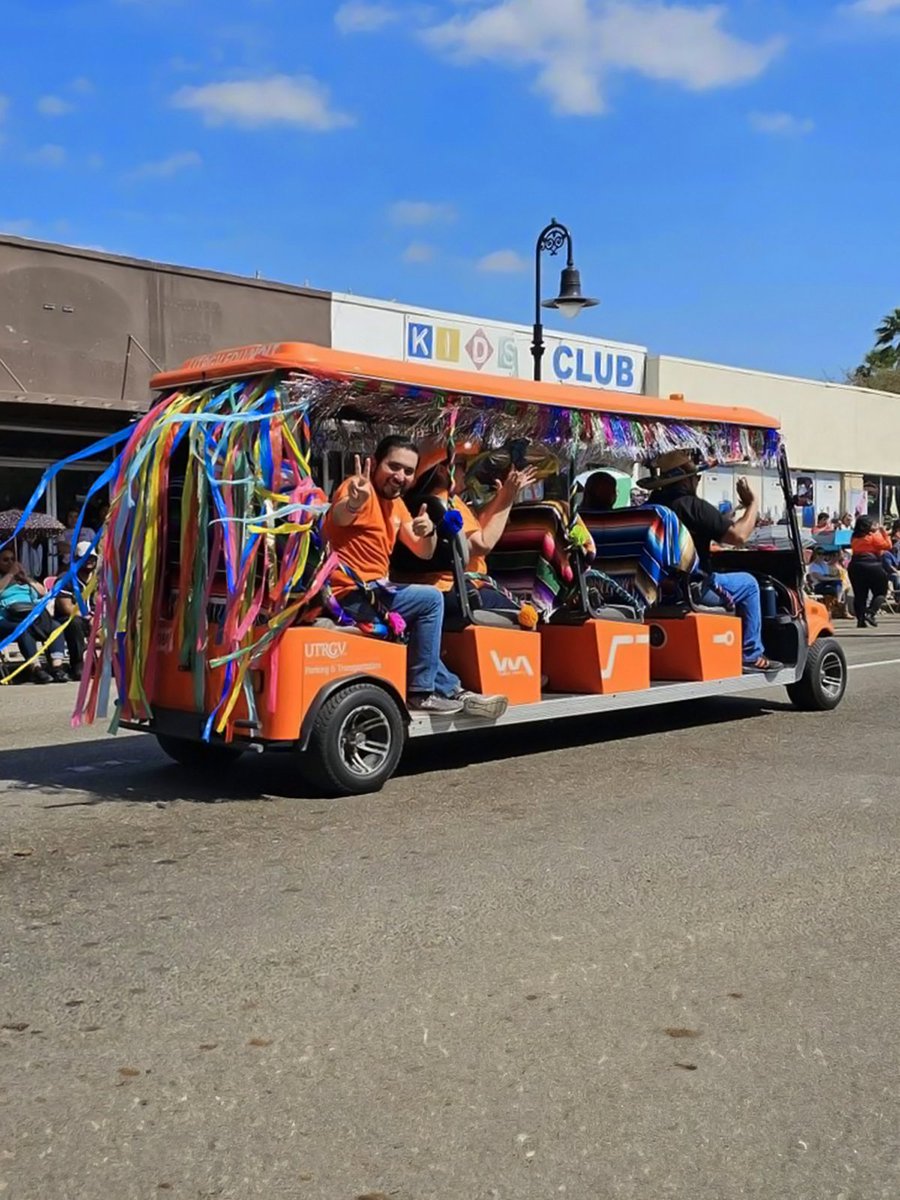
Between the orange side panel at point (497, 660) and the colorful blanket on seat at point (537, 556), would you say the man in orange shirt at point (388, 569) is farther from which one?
the colorful blanket on seat at point (537, 556)

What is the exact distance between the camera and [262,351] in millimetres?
6719

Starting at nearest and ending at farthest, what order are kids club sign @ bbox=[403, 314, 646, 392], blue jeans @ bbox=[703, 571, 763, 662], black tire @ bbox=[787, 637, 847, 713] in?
1. blue jeans @ bbox=[703, 571, 763, 662]
2. black tire @ bbox=[787, 637, 847, 713]
3. kids club sign @ bbox=[403, 314, 646, 392]

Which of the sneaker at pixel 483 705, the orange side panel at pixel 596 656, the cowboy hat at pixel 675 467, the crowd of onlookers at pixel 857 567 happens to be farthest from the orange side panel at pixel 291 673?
the crowd of onlookers at pixel 857 567

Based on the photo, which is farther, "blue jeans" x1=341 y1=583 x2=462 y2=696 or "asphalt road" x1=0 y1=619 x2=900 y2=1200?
"blue jeans" x1=341 y1=583 x2=462 y2=696

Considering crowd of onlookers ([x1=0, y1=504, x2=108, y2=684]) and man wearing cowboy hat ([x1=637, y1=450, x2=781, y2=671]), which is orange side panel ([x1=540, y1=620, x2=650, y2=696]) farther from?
crowd of onlookers ([x1=0, y1=504, x2=108, y2=684])

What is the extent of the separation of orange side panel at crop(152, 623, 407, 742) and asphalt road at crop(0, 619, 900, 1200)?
19.0 inches

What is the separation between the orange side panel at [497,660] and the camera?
769 centimetres

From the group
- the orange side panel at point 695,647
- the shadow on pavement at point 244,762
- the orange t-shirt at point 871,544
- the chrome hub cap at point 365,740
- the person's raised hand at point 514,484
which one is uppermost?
the orange t-shirt at point 871,544

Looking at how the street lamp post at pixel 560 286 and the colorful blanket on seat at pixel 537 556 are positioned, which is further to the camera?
the street lamp post at pixel 560 286

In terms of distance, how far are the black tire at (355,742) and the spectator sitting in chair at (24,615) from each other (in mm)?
7282

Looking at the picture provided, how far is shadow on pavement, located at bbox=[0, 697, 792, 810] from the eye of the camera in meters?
6.93

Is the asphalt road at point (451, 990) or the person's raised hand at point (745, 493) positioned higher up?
the person's raised hand at point (745, 493)

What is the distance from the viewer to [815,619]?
10.2 metres

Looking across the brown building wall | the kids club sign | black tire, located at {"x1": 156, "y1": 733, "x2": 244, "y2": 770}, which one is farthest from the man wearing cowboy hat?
the kids club sign
